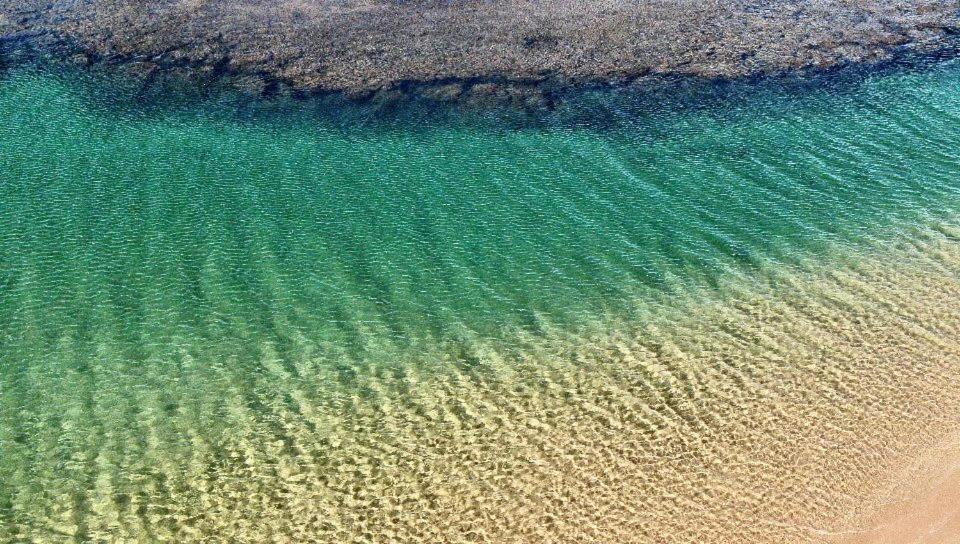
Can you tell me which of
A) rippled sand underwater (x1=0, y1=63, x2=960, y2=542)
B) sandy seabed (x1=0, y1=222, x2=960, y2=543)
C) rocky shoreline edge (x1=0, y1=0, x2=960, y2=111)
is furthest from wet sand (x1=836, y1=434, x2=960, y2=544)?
rocky shoreline edge (x1=0, y1=0, x2=960, y2=111)

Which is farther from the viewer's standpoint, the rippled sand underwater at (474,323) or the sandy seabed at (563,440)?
the rippled sand underwater at (474,323)

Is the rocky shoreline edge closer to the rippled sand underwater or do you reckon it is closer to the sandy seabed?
the rippled sand underwater

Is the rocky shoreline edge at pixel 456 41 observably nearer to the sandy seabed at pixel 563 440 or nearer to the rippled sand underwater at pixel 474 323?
the rippled sand underwater at pixel 474 323

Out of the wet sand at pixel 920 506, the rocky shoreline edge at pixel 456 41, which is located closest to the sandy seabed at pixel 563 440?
the wet sand at pixel 920 506

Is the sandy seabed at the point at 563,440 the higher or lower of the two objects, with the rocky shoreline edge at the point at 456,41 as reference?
lower

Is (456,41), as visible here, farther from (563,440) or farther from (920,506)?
(920,506)

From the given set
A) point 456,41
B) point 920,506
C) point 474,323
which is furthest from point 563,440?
point 456,41
